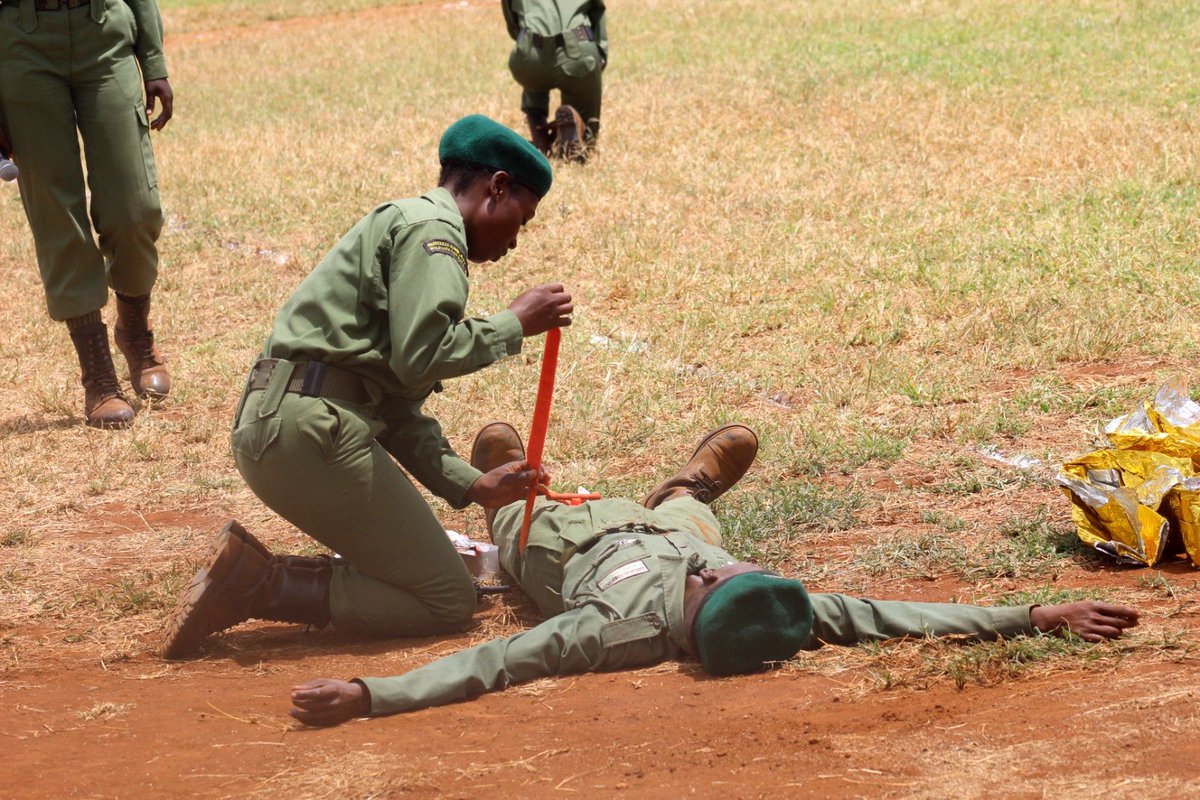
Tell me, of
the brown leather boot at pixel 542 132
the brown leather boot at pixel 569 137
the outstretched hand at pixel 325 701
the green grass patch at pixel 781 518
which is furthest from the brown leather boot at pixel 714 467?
the brown leather boot at pixel 542 132

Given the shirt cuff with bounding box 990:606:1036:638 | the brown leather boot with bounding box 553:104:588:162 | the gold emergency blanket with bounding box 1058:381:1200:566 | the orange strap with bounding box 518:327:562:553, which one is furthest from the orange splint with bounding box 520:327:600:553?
the brown leather boot with bounding box 553:104:588:162

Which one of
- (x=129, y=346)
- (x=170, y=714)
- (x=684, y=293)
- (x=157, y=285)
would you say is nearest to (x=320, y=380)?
(x=170, y=714)

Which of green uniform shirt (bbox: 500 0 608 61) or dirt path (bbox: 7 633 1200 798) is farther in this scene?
green uniform shirt (bbox: 500 0 608 61)

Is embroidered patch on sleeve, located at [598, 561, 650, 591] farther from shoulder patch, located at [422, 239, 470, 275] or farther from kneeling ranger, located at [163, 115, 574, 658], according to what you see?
shoulder patch, located at [422, 239, 470, 275]

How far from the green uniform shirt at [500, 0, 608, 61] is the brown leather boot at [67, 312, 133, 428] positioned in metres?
4.41

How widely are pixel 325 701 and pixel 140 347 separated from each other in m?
3.43

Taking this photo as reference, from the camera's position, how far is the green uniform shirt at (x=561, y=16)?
31.0 ft

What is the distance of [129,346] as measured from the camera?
6254 millimetres

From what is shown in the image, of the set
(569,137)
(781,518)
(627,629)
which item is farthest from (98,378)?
(569,137)

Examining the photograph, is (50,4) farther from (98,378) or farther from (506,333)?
(506,333)

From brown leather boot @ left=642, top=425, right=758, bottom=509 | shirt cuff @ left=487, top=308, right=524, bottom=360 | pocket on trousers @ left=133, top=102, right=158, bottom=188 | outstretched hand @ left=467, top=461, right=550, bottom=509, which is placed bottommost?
brown leather boot @ left=642, top=425, right=758, bottom=509

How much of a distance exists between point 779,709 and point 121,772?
1.47m

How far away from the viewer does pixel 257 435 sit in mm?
3812

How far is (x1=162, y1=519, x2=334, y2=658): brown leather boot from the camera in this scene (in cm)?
388
